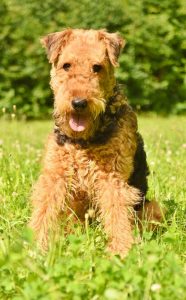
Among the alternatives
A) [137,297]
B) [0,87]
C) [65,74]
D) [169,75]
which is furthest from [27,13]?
[137,297]

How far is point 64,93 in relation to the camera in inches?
149

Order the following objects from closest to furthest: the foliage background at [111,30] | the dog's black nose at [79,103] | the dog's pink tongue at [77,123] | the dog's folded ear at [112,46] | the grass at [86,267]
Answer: the grass at [86,267] → the dog's black nose at [79,103] → the dog's pink tongue at [77,123] → the dog's folded ear at [112,46] → the foliage background at [111,30]

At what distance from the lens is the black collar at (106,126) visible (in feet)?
12.8

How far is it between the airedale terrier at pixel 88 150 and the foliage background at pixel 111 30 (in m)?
8.05

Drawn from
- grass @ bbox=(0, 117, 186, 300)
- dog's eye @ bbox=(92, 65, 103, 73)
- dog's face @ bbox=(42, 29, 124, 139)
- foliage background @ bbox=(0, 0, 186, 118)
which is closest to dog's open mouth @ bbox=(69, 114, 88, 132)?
dog's face @ bbox=(42, 29, 124, 139)

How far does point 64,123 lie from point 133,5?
8.88 m

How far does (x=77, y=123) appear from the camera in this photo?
150 inches

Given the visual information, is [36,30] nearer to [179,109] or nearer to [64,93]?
[179,109]

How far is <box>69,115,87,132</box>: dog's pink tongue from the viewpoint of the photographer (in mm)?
3797

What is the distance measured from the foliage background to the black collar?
7980 mm

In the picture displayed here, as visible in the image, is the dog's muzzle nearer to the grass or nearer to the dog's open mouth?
the dog's open mouth

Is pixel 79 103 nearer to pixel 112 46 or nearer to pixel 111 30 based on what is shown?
pixel 112 46

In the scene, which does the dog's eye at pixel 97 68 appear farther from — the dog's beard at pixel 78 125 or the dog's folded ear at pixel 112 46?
the dog's beard at pixel 78 125

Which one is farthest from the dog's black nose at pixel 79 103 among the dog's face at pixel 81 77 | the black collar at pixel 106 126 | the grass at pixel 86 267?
the grass at pixel 86 267
